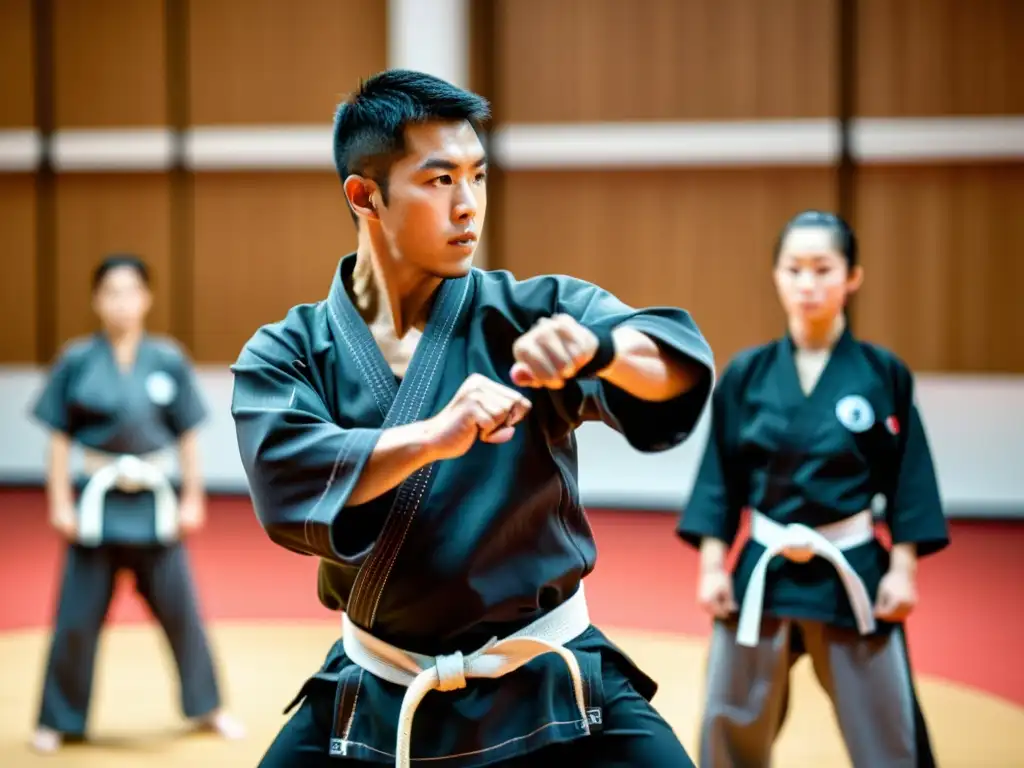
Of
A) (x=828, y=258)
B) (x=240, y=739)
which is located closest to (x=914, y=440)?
(x=828, y=258)

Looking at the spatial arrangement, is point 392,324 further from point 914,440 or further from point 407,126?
point 914,440

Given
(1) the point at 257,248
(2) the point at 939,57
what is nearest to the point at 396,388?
(2) the point at 939,57

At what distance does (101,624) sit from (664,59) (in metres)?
A: 5.27

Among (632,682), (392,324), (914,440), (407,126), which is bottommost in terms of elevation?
(632,682)

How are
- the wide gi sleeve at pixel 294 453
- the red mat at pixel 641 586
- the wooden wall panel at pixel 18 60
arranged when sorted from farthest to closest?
the wooden wall panel at pixel 18 60 < the red mat at pixel 641 586 < the wide gi sleeve at pixel 294 453

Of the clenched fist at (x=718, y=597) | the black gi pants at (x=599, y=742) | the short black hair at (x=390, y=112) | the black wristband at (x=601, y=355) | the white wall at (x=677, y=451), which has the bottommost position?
the white wall at (x=677, y=451)

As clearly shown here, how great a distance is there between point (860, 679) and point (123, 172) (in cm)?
699

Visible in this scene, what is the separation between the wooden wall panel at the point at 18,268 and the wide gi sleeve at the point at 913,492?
7.13 m

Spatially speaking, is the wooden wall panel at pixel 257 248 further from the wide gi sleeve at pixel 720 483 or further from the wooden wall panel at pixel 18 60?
the wide gi sleeve at pixel 720 483

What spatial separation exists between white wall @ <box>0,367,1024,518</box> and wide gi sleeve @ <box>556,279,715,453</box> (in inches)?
245

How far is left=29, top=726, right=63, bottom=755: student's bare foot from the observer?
12.9ft

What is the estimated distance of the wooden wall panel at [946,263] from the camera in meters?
7.73

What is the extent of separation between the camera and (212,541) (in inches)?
282

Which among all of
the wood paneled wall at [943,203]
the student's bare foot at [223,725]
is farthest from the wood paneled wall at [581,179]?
the student's bare foot at [223,725]
